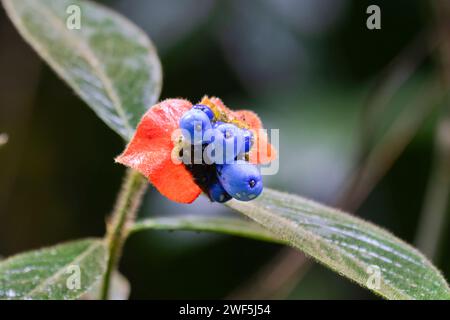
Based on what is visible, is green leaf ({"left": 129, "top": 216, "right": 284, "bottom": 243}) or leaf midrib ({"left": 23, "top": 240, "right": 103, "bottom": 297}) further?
green leaf ({"left": 129, "top": 216, "right": 284, "bottom": 243})

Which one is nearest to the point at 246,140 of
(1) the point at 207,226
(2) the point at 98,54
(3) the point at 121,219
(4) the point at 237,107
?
(3) the point at 121,219

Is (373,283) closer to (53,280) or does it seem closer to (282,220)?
(282,220)

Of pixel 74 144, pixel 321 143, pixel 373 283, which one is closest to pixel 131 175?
pixel 373 283

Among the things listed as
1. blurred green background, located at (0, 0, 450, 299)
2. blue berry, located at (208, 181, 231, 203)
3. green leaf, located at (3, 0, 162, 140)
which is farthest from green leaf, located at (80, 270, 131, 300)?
blurred green background, located at (0, 0, 450, 299)

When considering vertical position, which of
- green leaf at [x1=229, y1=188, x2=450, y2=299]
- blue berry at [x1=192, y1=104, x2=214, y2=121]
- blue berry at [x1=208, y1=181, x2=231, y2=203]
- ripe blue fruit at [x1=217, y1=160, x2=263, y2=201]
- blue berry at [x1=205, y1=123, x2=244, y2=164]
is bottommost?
green leaf at [x1=229, y1=188, x2=450, y2=299]

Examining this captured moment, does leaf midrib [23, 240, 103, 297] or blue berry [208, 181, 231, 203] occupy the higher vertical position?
blue berry [208, 181, 231, 203]

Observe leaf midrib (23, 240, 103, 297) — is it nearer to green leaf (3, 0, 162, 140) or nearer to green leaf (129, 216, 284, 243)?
green leaf (129, 216, 284, 243)

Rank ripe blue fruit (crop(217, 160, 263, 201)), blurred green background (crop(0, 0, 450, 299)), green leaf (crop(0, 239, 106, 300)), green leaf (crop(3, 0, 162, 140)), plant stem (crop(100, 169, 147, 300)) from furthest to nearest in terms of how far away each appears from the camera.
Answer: blurred green background (crop(0, 0, 450, 299))
green leaf (crop(3, 0, 162, 140))
plant stem (crop(100, 169, 147, 300))
green leaf (crop(0, 239, 106, 300))
ripe blue fruit (crop(217, 160, 263, 201))

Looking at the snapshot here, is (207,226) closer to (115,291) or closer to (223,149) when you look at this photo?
(115,291)
